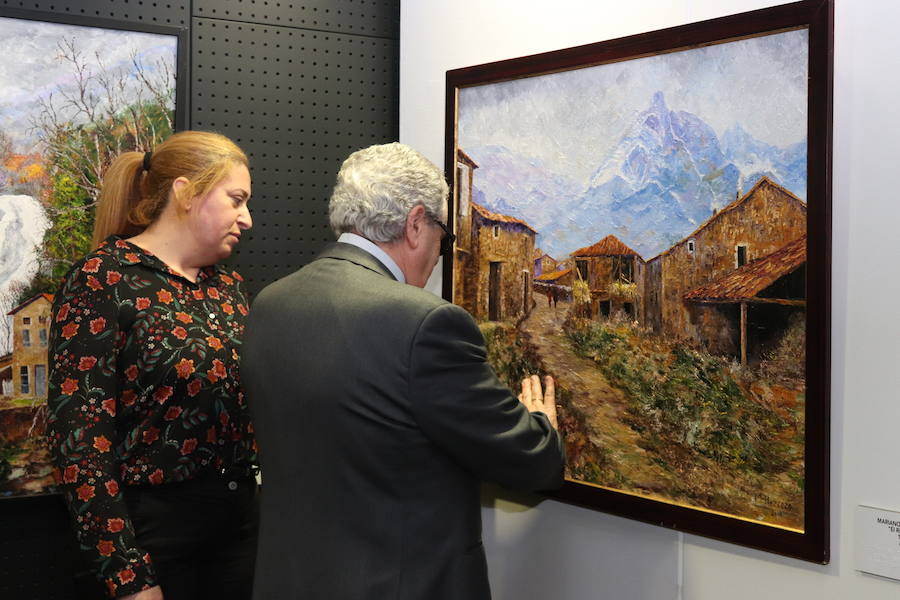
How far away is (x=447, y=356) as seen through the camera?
1405 millimetres

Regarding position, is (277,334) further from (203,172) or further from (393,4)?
(393,4)

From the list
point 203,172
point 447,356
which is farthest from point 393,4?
point 447,356

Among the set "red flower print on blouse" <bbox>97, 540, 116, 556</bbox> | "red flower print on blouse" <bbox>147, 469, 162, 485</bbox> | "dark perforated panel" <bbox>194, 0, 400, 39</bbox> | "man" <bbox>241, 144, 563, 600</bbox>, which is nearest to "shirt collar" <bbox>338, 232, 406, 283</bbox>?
"man" <bbox>241, 144, 563, 600</bbox>

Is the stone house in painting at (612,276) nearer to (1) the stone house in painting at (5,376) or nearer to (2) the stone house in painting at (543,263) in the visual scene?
(2) the stone house in painting at (543,263)

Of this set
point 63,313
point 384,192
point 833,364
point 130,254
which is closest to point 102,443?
point 63,313

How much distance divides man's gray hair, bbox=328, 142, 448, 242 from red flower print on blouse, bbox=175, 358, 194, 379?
0.48 metres

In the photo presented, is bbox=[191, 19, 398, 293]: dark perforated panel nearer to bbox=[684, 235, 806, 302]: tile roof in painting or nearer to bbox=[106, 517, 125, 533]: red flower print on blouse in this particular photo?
bbox=[106, 517, 125, 533]: red flower print on blouse

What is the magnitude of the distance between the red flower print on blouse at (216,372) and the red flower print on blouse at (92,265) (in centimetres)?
32

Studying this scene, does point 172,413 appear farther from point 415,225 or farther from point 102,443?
point 415,225

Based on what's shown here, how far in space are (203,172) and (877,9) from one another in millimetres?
1390

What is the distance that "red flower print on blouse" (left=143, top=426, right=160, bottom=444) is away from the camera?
1780 millimetres

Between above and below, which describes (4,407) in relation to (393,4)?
below

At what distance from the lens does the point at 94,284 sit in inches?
69.2

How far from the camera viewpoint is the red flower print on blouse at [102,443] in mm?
1700
